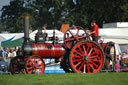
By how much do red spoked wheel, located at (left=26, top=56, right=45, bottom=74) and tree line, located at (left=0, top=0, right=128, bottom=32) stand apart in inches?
1585

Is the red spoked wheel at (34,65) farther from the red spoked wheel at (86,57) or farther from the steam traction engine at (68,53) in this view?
the red spoked wheel at (86,57)

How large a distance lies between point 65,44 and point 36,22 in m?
82.7

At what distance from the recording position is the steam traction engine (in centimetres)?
1303

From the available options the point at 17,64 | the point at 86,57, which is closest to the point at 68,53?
the point at 86,57

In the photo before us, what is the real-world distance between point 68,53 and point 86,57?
916 millimetres

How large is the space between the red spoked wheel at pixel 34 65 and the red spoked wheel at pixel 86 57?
137 centimetres

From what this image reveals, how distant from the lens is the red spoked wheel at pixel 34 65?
537 inches

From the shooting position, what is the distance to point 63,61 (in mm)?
13867

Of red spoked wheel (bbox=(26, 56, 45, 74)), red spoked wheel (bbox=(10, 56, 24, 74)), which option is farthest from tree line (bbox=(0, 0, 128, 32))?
red spoked wheel (bbox=(26, 56, 45, 74))

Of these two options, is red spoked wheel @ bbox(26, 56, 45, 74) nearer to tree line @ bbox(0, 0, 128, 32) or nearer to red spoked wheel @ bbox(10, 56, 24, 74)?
red spoked wheel @ bbox(10, 56, 24, 74)

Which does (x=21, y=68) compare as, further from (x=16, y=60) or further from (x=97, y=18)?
(x=97, y=18)

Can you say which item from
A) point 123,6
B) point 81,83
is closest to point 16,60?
point 81,83

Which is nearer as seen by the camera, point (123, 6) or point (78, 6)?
point (123, 6)

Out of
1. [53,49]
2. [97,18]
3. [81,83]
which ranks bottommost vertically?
[81,83]
